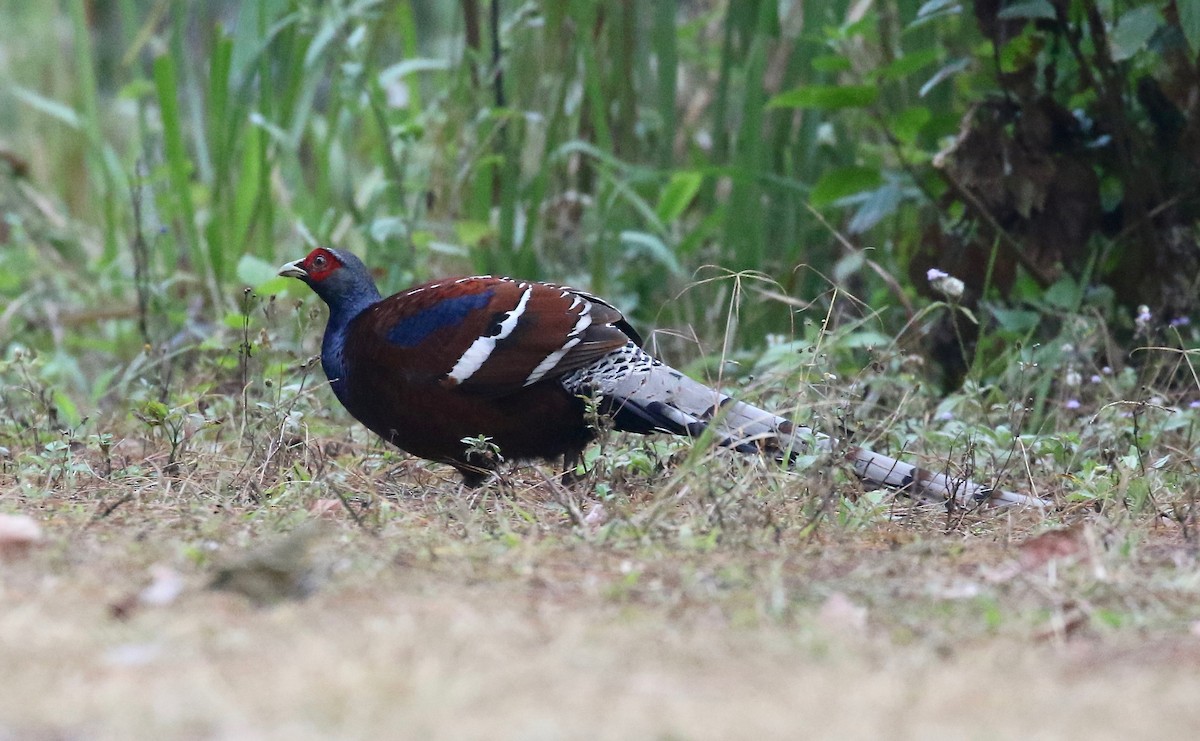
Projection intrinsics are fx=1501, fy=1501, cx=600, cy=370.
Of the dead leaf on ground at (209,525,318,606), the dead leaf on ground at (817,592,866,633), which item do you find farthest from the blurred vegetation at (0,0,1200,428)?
the dead leaf on ground at (817,592,866,633)

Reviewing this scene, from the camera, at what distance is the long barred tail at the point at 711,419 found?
3455mm

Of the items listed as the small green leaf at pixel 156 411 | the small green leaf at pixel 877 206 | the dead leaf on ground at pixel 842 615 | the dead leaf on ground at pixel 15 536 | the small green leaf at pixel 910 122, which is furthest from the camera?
the small green leaf at pixel 910 122

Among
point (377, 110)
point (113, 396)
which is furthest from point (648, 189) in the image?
point (113, 396)

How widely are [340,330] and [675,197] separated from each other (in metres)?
1.99

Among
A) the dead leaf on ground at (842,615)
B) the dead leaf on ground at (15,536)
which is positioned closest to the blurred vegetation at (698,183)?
the dead leaf on ground at (15,536)

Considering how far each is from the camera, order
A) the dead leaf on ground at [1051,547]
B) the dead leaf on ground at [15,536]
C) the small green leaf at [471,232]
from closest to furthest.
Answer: the dead leaf on ground at [15,536] < the dead leaf on ground at [1051,547] < the small green leaf at [471,232]

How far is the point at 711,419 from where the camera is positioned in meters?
3.41

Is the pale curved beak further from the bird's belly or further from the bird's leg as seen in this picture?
the bird's leg

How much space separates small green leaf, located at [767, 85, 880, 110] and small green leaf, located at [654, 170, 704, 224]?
2.58 feet

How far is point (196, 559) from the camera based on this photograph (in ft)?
8.46

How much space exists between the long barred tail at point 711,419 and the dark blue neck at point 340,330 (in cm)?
62

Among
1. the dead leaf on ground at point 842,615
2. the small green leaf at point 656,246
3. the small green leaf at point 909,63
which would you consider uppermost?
the small green leaf at point 909,63

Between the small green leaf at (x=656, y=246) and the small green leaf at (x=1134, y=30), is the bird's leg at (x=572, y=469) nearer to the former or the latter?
the small green leaf at (x=656, y=246)

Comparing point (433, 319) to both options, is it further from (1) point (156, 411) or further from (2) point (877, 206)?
(2) point (877, 206)
